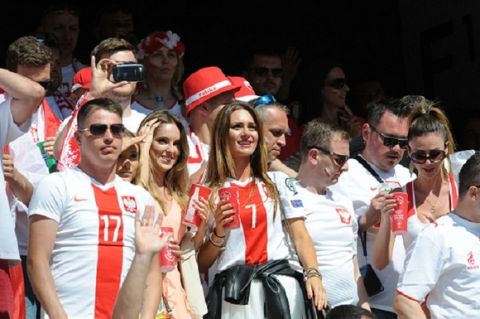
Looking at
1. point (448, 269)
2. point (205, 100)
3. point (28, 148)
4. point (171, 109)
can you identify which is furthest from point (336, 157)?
point (28, 148)

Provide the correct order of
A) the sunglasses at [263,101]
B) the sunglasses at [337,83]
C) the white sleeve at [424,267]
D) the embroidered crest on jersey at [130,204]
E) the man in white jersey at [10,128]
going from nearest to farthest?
the man in white jersey at [10,128], the embroidered crest on jersey at [130,204], the white sleeve at [424,267], the sunglasses at [263,101], the sunglasses at [337,83]

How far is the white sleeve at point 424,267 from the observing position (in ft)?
24.4

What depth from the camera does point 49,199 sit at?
22.8 ft

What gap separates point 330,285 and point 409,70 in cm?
423

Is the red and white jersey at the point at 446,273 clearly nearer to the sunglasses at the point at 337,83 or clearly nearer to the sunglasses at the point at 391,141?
the sunglasses at the point at 391,141

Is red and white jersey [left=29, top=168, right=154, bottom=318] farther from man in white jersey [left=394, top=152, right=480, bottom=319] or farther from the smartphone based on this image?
man in white jersey [left=394, top=152, right=480, bottom=319]

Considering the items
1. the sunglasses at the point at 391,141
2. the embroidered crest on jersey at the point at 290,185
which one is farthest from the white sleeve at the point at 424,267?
the sunglasses at the point at 391,141

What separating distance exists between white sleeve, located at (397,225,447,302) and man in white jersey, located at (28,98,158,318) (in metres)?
1.55

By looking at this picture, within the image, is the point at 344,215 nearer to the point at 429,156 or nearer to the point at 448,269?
the point at 429,156

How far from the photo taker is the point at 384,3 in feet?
40.0

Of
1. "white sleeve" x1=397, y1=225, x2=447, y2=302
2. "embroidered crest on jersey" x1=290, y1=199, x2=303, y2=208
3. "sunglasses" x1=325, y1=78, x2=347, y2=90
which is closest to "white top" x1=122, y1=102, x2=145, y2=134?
"embroidered crest on jersey" x1=290, y1=199, x2=303, y2=208

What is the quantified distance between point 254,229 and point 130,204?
1.04 metres

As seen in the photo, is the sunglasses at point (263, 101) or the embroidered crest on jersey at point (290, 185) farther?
the sunglasses at point (263, 101)

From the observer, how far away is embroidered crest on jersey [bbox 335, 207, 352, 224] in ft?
27.3
